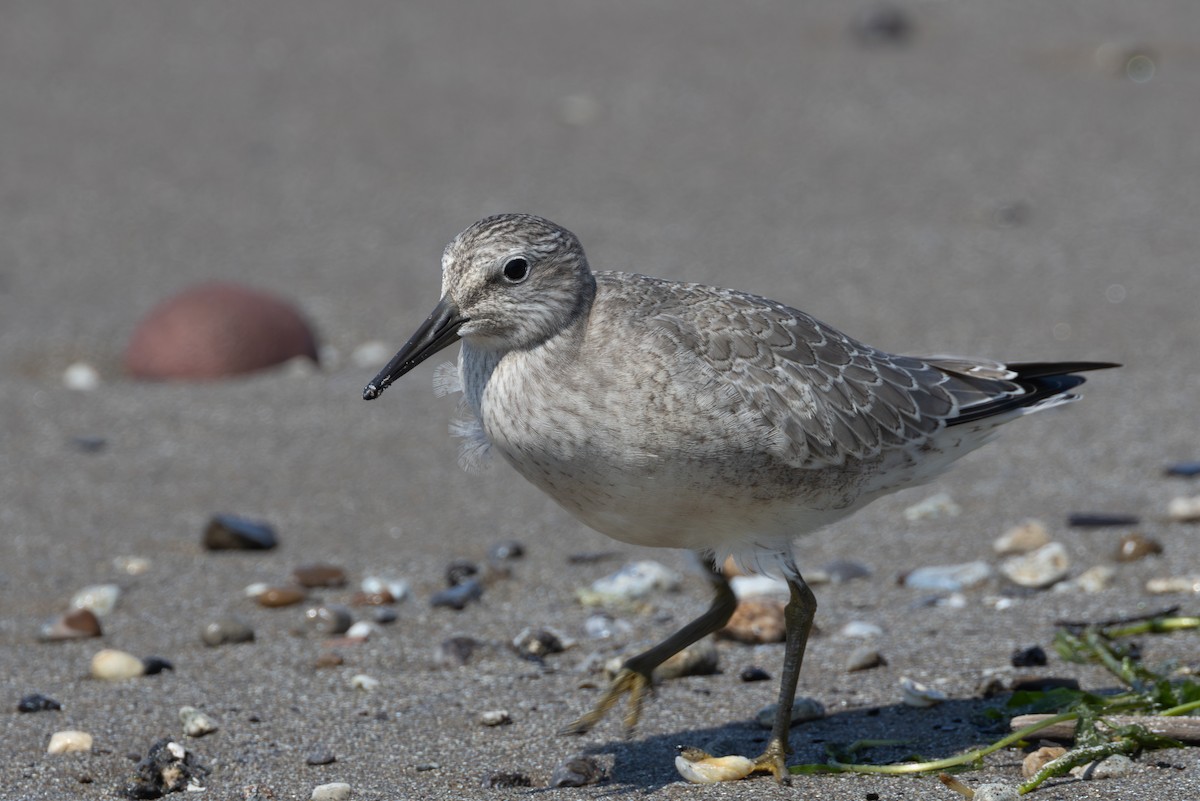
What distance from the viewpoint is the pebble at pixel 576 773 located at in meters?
4.70

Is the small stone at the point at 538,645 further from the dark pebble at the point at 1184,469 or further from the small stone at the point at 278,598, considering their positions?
the dark pebble at the point at 1184,469

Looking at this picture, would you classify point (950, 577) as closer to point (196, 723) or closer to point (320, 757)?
point (320, 757)

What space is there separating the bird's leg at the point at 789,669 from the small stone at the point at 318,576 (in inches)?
90.7

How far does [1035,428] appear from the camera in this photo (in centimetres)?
804

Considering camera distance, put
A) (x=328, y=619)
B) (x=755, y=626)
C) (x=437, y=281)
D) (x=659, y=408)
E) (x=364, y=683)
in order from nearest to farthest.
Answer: (x=659, y=408), (x=364, y=683), (x=755, y=626), (x=328, y=619), (x=437, y=281)

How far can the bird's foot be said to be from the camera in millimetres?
4957

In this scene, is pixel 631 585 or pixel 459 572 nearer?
pixel 631 585

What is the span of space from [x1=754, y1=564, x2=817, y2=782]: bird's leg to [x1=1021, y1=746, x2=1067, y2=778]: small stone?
2.35 ft

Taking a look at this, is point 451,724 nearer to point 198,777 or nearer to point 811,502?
Result: point 198,777

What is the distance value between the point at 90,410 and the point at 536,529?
9.32 feet

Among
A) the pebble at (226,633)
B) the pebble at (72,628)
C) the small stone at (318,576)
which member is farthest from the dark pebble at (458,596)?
the pebble at (72,628)

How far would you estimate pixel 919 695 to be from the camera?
5227 mm

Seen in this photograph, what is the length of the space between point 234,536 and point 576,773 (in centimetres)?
280

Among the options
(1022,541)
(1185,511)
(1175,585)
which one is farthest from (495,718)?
(1185,511)
